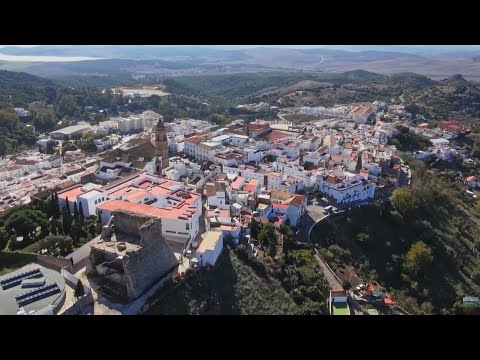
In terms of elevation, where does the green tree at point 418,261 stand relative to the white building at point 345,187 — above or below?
below

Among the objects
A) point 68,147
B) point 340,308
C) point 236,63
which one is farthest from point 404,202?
point 236,63

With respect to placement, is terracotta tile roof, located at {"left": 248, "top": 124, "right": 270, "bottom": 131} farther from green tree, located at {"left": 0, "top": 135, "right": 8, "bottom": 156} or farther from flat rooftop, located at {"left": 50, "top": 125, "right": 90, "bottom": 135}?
green tree, located at {"left": 0, "top": 135, "right": 8, "bottom": 156}

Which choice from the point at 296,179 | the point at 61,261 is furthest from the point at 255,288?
the point at 296,179

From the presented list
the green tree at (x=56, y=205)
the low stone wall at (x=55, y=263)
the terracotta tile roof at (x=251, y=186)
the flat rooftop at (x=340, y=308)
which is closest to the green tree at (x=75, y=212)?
the green tree at (x=56, y=205)

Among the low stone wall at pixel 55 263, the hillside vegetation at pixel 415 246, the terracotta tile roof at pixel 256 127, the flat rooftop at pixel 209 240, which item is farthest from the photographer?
the terracotta tile roof at pixel 256 127

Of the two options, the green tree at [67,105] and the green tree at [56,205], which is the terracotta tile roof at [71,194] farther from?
the green tree at [67,105]
